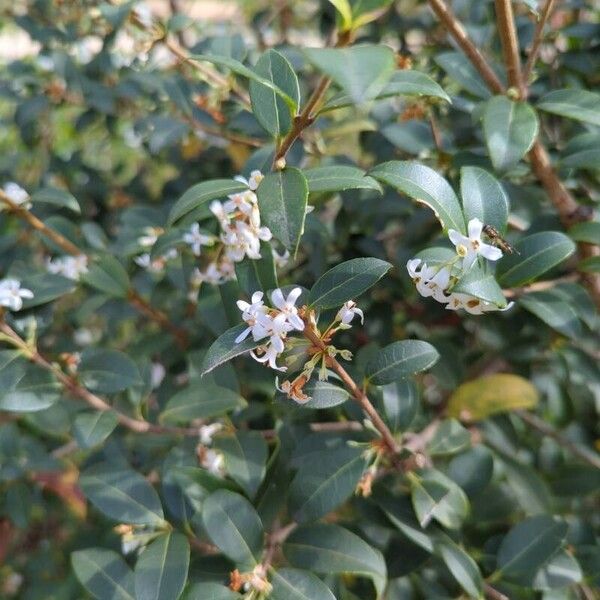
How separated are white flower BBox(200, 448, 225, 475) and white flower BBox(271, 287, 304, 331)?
378 millimetres

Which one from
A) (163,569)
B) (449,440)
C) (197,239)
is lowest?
(449,440)

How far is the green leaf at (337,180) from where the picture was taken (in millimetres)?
735

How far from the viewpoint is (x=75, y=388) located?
1.03 m

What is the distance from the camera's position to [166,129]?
1292 millimetres

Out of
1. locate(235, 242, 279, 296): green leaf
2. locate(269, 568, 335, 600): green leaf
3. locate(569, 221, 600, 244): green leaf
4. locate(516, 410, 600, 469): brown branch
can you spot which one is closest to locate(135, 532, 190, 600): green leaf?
locate(269, 568, 335, 600): green leaf

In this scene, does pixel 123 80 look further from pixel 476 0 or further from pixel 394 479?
pixel 394 479

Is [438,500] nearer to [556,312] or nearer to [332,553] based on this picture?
[332,553]

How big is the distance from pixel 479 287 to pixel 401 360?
0.45 ft

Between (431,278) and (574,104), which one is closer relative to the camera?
(431,278)

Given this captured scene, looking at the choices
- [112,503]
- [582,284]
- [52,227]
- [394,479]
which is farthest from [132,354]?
[582,284]

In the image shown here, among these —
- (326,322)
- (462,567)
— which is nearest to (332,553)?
(462,567)

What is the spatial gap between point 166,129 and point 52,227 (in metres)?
0.27

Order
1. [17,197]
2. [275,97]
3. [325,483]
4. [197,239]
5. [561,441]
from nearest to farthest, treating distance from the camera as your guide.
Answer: [275,97]
[325,483]
[197,239]
[17,197]
[561,441]

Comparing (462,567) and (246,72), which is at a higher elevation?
(246,72)
